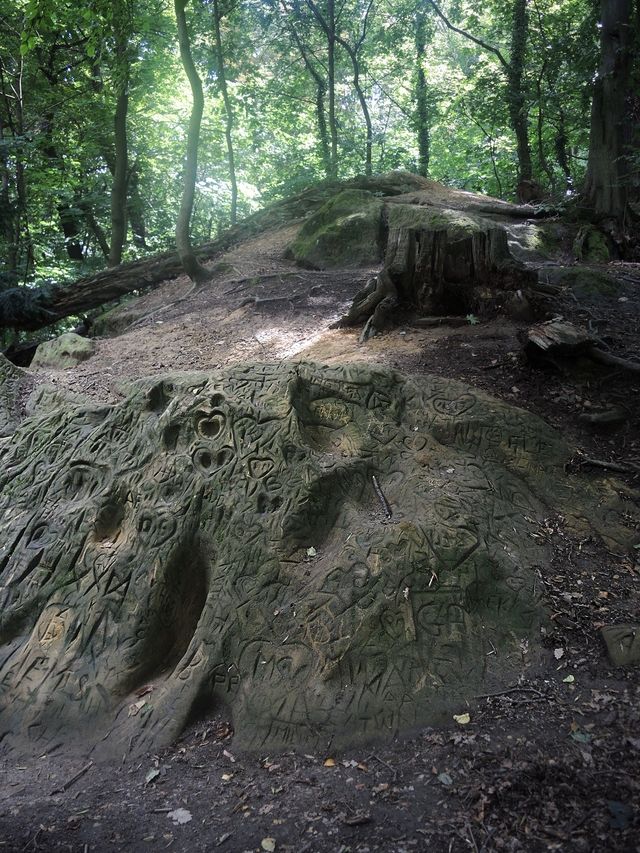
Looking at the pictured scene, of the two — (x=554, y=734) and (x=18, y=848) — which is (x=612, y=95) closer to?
(x=554, y=734)

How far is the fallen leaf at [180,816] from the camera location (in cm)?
286

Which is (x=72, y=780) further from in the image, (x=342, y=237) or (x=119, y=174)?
(x=119, y=174)

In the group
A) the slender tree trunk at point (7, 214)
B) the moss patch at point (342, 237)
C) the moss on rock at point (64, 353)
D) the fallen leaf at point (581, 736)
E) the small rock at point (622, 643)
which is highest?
the slender tree trunk at point (7, 214)

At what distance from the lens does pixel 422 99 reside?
1744cm

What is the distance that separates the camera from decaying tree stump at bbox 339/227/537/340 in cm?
638

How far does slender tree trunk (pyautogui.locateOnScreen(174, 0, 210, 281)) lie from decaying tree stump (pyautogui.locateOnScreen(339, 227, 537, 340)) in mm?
4760

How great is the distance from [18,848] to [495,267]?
6.27m

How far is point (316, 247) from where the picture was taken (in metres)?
10.9

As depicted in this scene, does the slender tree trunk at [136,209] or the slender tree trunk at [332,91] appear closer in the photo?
the slender tree trunk at [332,91]

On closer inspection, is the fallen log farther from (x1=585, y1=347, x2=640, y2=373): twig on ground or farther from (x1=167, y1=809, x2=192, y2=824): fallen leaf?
(x1=167, y1=809, x2=192, y2=824): fallen leaf

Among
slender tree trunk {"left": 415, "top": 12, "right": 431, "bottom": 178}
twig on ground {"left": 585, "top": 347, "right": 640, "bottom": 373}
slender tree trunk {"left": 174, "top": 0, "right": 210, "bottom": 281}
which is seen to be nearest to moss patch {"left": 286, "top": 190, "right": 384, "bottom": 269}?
slender tree trunk {"left": 174, "top": 0, "right": 210, "bottom": 281}

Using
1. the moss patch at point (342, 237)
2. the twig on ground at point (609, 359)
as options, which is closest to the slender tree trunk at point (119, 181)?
the moss patch at point (342, 237)

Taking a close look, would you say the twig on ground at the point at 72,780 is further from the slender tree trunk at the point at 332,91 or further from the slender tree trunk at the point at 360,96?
the slender tree trunk at the point at 360,96

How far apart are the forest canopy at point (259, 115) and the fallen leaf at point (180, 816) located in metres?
9.33
